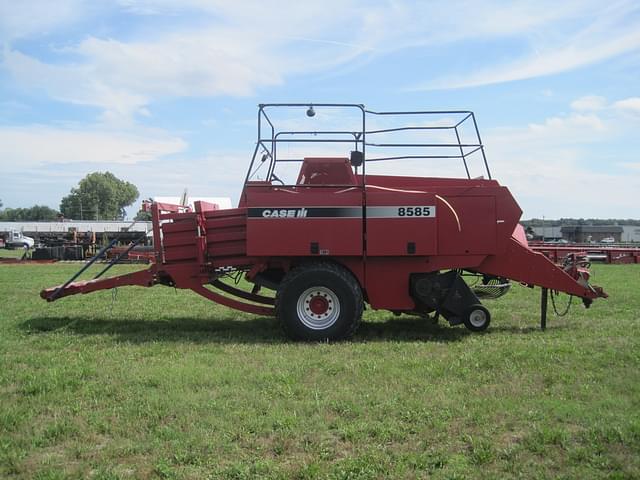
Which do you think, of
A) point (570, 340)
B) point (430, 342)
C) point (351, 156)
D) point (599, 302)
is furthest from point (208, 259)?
point (599, 302)

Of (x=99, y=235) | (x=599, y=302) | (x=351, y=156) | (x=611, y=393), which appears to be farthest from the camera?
(x=99, y=235)

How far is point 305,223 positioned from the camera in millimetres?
8570

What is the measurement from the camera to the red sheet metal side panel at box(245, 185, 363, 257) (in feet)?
28.1

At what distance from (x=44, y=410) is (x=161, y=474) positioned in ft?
5.78

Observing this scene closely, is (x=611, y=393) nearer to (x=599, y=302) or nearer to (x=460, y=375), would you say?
(x=460, y=375)

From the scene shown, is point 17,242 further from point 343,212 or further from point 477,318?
point 477,318

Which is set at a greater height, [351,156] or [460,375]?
[351,156]

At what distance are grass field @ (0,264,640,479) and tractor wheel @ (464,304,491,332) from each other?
168mm

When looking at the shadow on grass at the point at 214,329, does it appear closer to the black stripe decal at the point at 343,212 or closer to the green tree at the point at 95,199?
the black stripe decal at the point at 343,212

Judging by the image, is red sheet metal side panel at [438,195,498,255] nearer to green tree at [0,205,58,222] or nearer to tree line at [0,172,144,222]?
tree line at [0,172,144,222]

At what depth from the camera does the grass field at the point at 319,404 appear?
425cm

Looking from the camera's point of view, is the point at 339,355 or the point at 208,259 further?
the point at 208,259

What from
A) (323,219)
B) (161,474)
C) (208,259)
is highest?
(323,219)

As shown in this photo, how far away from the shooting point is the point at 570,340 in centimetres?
821
